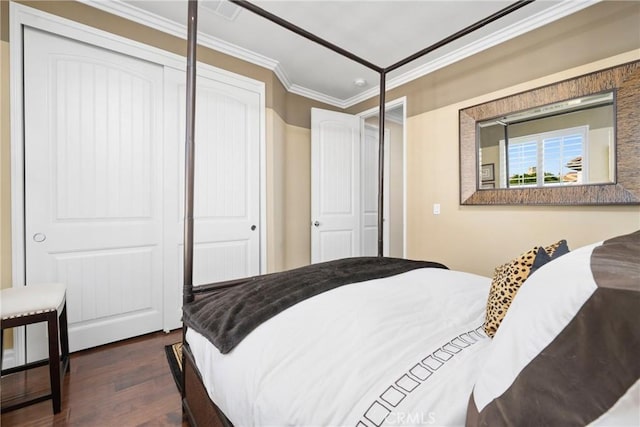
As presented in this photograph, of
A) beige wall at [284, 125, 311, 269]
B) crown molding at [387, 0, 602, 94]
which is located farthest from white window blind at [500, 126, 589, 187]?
beige wall at [284, 125, 311, 269]

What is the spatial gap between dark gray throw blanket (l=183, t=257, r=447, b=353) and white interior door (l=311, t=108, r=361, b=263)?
205cm

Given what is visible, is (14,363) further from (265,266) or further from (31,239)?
(265,266)

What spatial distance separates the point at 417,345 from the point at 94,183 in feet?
8.03

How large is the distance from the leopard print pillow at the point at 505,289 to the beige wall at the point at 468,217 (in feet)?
4.92

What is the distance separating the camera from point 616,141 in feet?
6.25

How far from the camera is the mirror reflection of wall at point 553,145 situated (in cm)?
197

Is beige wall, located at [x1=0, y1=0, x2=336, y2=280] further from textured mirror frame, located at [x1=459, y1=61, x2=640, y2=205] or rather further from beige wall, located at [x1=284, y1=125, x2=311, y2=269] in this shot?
textured mirror frame, located at [x1=459, y1=61, x2=640, y2=205]

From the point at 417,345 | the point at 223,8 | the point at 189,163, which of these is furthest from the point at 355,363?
the point at 223,8

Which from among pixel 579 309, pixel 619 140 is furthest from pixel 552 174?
pixel 579 309

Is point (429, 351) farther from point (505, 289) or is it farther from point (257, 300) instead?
point (257, 300)

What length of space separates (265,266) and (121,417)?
1.65m

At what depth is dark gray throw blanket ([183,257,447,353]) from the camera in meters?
0.95

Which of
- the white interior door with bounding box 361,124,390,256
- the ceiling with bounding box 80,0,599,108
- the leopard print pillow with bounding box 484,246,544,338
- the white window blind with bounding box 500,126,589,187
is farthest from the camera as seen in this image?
the white interior door with bounding box 361,124,390,256

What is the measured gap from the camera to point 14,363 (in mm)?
1866
